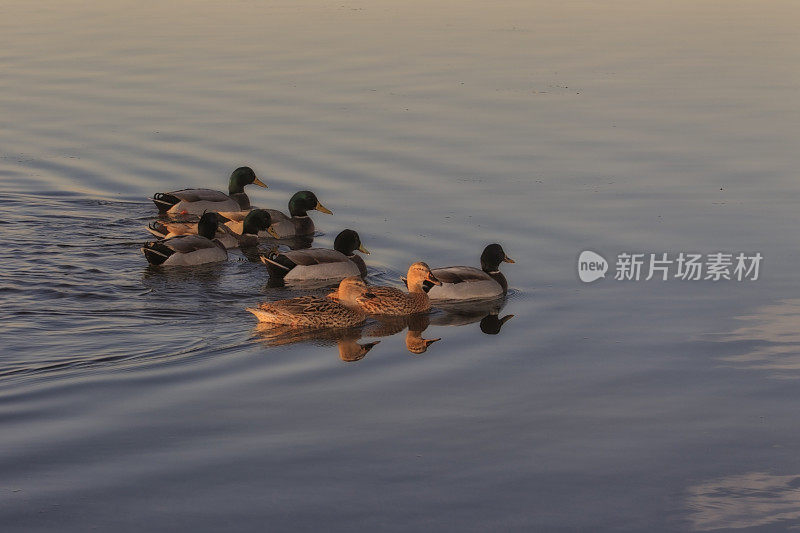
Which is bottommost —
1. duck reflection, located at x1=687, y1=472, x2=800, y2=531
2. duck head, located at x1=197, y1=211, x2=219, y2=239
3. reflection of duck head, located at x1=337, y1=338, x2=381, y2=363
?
duck reflection, located at x1=687, y1=472, x2=800, y2=531

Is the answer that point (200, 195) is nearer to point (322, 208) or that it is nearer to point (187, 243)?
point (322, 208)

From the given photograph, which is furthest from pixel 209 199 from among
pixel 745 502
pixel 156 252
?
pixel 745 502

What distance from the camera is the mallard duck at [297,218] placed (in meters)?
19.9

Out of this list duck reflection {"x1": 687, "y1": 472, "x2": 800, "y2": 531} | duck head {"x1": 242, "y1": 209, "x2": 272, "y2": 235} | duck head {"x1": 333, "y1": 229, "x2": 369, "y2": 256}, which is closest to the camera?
duck reflection {"x1": 687, "y1": 472, "x2": 800, "y2": 531}

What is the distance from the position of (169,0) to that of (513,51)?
71.0 feet

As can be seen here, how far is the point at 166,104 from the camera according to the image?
94.7ft

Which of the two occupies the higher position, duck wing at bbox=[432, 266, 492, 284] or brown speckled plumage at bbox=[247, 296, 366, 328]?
duck wing at bbox=[432, 266, 492, 284]

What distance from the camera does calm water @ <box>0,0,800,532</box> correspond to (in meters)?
10.0

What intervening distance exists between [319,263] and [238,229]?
10.7ft

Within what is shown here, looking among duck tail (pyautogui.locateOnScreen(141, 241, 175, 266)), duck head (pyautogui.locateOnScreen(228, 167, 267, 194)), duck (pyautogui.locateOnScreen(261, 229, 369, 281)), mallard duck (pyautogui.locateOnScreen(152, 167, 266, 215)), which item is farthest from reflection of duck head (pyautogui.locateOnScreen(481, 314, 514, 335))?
duck head (pyautogui.locateOnScreen(228, 167, 267, 194))

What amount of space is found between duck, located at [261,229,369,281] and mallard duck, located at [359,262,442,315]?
1.61 metres

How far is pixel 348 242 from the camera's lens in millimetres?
17859
